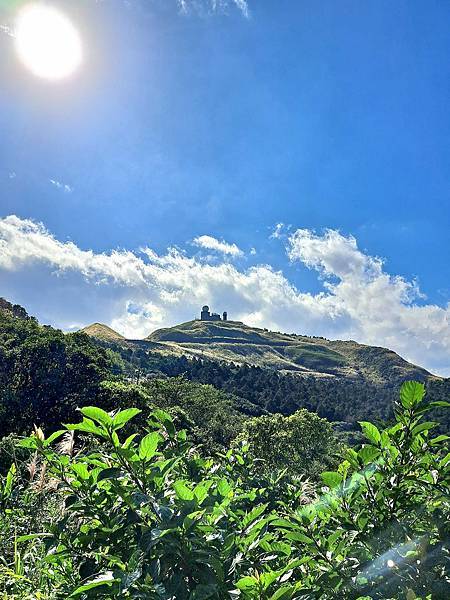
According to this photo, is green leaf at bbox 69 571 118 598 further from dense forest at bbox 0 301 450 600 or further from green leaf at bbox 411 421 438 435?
green leaf at bbox 411 421 438 435

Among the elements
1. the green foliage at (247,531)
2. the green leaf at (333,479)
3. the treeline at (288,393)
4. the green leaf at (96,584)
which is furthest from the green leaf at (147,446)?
the treeline at (288,393)

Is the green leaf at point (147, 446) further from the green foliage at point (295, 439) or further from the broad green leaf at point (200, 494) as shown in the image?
the green foliage at point (295, 439)

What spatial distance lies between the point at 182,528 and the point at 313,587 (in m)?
0.52

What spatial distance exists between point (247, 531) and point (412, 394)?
2.68ft

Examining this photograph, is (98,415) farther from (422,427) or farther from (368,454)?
(422,427)

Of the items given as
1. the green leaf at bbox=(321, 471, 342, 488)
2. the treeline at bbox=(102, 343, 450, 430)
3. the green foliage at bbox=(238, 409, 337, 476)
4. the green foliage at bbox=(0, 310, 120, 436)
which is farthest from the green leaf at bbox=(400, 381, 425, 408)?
the treeline at bbox=(102, 343, 450, 430)

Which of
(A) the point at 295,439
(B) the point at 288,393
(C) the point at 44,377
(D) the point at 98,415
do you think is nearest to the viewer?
(D) the point at 98,415

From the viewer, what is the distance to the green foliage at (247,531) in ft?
4.51

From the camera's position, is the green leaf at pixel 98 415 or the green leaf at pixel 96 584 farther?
the green leaf at pixel 98 415

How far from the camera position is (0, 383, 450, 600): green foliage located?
1.38 meters

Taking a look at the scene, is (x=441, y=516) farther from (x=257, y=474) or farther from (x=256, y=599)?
(x=257, y=474)

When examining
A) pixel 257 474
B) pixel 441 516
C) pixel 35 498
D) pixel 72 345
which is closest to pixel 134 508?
pixel 441 516

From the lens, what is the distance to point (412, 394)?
5.23ft

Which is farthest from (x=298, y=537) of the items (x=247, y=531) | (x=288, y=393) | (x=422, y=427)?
(x=288, y=393)
